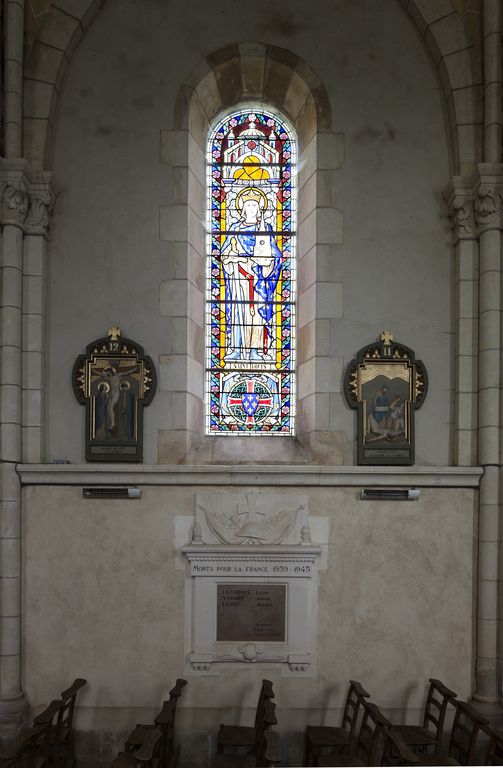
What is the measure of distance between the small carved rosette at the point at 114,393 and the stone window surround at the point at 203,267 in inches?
8.2

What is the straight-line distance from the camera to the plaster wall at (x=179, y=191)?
616 cm

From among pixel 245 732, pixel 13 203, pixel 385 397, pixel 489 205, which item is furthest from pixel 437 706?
pixel 13 203

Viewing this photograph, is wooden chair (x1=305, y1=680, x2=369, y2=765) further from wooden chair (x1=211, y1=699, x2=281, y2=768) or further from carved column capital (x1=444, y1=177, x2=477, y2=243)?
carved column capital (x1=444, y1=177, x2=477, y2=243)

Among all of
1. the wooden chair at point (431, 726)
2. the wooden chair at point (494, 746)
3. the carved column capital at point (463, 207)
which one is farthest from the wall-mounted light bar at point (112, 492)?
the carved column capital at point (463, 207)

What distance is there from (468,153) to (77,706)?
5.86 m

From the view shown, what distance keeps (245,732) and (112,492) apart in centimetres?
219

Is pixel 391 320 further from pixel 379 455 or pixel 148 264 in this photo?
pixel 148 264

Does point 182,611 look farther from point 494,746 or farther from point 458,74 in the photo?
point 458,74

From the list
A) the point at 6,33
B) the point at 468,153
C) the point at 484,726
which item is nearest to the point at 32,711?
the point at 484,726

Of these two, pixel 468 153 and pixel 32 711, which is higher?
pixel 468 153

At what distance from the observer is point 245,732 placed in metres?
5.46

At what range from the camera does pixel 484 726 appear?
15.3ft

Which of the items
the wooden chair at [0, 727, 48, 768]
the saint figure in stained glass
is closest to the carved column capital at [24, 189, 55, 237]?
the saint figure in stained glass

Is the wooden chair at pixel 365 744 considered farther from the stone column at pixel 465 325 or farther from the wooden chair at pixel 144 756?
the stone column at pixel 465 325
